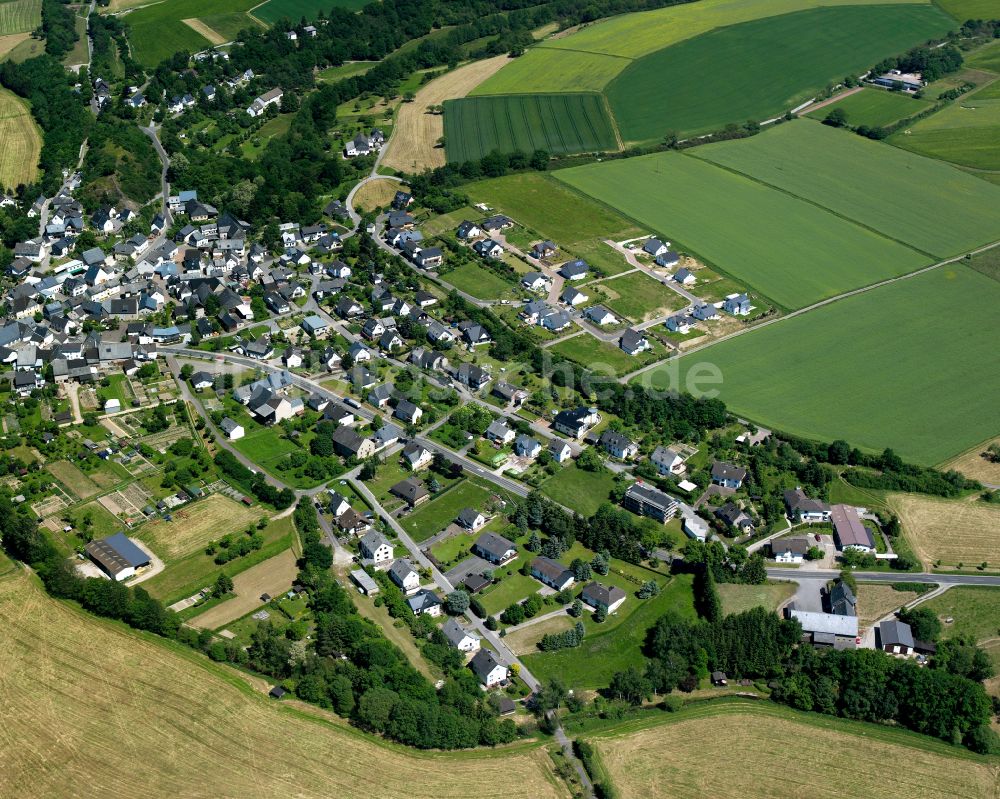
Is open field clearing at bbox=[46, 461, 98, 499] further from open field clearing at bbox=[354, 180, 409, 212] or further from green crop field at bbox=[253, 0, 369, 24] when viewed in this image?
green crop field at bbox=[253, 0, 369, 24]

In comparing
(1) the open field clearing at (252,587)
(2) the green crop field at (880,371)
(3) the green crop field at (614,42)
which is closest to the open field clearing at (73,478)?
(1) the open field clearing at (252,587)

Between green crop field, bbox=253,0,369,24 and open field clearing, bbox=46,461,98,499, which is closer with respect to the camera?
open field clearing, bbox=46,461,98,499

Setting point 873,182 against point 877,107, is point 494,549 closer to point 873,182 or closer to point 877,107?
point 873,182

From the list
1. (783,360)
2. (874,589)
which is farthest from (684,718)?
(783,360)

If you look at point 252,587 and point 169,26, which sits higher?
point 169,26

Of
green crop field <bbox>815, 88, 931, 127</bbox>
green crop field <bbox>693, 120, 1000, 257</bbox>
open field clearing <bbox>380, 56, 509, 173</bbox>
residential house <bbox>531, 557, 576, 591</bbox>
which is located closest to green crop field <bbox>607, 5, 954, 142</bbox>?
green crop field <bbox>815, 88, 931, 127</bbox>

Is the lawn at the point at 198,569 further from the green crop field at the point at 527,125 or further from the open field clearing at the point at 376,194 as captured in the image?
the green crop field at the point at 527,125

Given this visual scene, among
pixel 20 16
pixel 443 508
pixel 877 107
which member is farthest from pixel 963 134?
pixel 20 16
